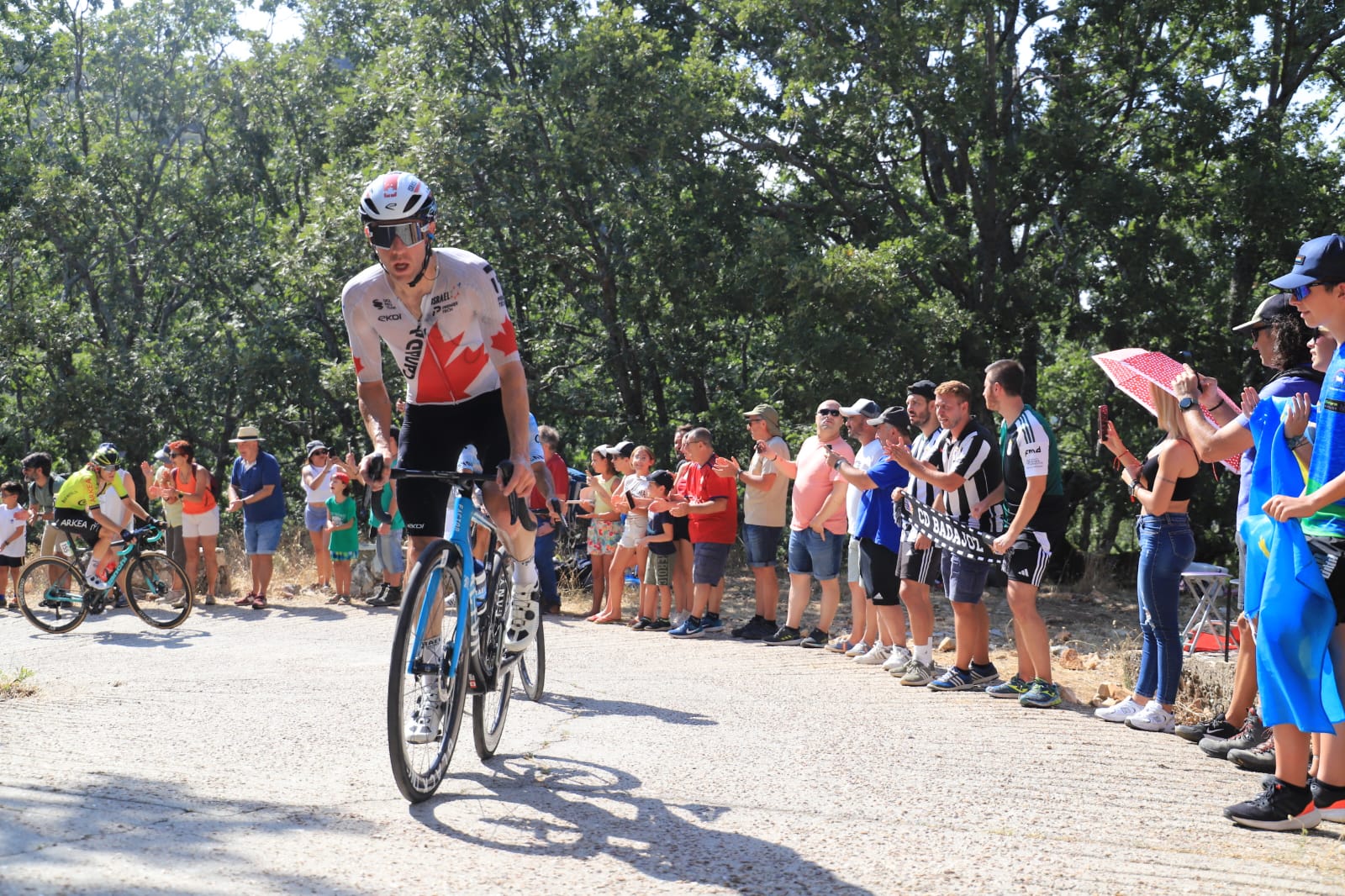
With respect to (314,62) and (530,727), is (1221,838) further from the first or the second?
(314,62)

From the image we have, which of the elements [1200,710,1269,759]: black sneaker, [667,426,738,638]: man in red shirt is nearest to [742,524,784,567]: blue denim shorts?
[667,426,738,638]: man in red shirt

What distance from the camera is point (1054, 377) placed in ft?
91.6

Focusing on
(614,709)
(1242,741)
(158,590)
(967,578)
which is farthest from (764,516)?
(158,590)

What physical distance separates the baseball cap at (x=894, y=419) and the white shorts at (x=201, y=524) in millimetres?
8836

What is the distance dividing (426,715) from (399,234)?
1958mm

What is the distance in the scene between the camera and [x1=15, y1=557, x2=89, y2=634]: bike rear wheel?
487 inches

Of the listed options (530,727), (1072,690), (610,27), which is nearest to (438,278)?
(530,727)

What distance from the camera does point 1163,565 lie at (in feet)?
23.3

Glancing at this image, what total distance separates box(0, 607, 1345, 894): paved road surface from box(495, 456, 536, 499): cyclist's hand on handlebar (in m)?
1.24

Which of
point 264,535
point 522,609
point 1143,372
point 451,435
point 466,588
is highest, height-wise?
point 1143,372

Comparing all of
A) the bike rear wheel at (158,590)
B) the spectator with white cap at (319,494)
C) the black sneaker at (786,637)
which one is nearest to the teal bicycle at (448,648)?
the black sneaker at (786,637)

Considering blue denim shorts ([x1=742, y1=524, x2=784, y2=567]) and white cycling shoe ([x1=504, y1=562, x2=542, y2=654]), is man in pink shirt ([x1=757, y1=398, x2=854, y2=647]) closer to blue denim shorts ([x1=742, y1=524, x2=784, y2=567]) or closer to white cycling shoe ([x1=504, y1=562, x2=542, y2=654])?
blue denim shorts ([x1=742, y1=524, x2=784, y2=567])

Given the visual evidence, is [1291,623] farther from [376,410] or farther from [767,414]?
[767,414]

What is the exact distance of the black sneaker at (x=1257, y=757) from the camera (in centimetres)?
597
